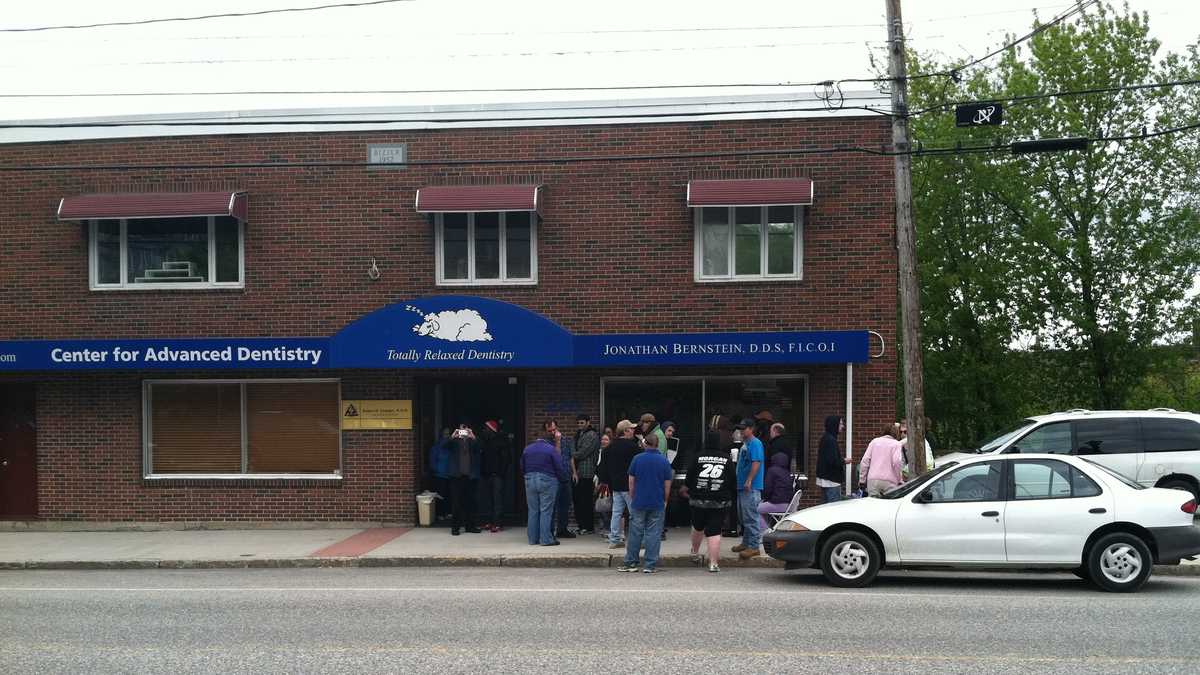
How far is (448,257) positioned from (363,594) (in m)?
6.92

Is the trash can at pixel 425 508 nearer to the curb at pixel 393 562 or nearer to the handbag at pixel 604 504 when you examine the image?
the curb at pixel 393 562

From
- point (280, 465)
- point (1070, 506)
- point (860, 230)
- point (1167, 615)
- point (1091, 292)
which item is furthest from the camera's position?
point (1091, 292)

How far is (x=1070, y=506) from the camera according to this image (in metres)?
11.2

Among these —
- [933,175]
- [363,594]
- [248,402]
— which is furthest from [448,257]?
[933,175]

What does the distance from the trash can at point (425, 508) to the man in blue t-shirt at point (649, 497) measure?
4745 mm

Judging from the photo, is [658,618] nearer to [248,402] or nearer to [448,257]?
[448,257]

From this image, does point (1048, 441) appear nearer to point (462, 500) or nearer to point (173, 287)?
point (462, 500)

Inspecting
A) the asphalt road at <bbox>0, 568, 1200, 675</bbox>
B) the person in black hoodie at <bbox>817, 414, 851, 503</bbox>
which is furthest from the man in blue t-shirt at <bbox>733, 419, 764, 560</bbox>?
the person in black hoodie at <bbox>817, 414, 851, 503</bbox>

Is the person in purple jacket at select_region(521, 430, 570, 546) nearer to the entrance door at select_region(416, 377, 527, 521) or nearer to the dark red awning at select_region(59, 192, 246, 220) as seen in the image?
the entrance door at select_region(416, 377, 527, 521)

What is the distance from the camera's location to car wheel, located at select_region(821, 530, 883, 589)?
38.0 ft

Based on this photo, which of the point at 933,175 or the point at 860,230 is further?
the point at 933,175

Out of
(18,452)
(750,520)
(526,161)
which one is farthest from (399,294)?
(18,452)

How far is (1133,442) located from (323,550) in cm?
1174

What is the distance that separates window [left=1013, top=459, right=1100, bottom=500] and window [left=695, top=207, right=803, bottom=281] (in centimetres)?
585
